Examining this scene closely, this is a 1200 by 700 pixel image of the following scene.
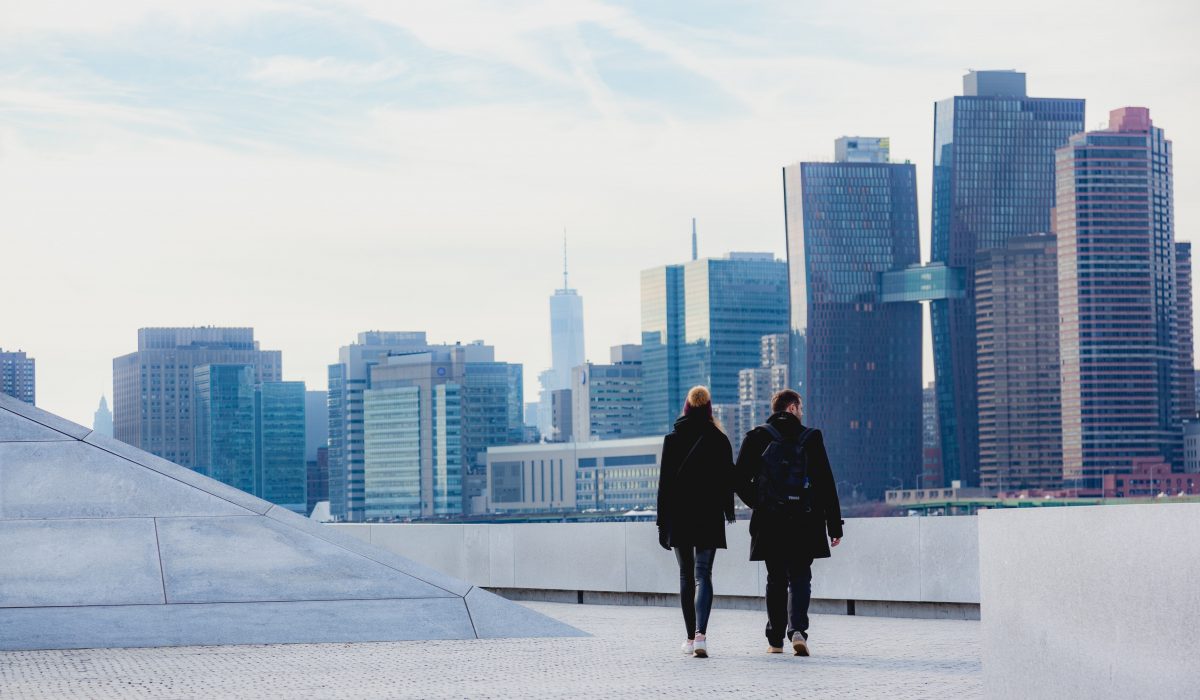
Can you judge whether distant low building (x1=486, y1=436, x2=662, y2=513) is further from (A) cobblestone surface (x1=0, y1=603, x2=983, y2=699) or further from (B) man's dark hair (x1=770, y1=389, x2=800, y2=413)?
(B) man's dark hair (x1=770, y1=389, x2=800, y2=413)

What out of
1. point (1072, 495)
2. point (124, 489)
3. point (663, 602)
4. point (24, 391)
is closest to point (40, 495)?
point (124, 489)

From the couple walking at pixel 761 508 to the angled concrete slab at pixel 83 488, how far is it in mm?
3426

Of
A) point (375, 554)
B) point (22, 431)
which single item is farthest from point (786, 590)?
point (22, 431)

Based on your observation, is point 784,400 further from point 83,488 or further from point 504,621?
point 83,488

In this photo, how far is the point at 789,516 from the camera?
1028cm

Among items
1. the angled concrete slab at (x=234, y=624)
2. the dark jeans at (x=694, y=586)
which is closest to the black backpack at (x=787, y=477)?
the dark jeans at (x=694, y=586)

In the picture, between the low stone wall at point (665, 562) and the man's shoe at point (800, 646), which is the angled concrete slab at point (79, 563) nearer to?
the low stone wall at point (665, 562)

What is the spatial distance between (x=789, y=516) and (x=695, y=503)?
1.95 ft

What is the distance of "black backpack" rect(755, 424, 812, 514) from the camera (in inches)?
404

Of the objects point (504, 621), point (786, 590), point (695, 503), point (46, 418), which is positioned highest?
point (46, 418)

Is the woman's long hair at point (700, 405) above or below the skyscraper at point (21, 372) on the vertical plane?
below

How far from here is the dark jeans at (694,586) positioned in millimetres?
10148

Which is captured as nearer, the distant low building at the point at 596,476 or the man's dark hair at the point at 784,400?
the man's dark hair at the point at 784,400

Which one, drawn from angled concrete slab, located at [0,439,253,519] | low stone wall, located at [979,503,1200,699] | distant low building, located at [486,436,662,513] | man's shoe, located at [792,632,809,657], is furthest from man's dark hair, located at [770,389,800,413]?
distant low building, located at [486,436,662,513]
